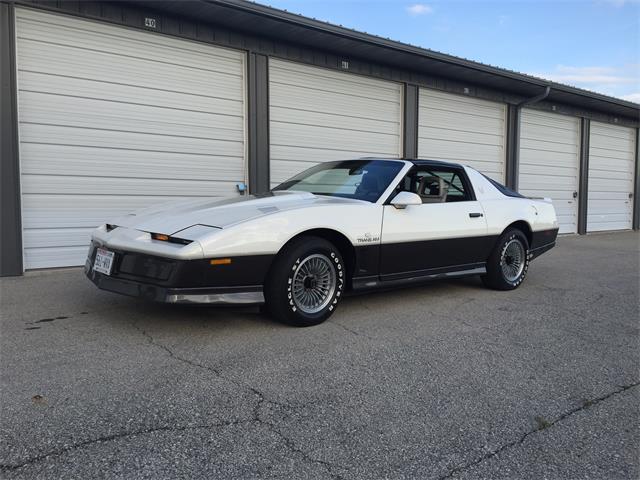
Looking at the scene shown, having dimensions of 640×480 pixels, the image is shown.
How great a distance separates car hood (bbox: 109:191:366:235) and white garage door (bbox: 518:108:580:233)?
9786mm

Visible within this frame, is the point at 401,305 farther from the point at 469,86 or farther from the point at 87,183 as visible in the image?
the point at 469,86

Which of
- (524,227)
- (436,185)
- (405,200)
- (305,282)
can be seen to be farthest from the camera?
(524,227)

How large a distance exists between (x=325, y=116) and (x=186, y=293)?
20.5 feet

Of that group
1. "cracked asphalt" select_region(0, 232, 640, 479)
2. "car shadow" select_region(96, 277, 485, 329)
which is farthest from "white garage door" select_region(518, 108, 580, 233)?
"car shadow" select_region(96, 277, 485, 329)

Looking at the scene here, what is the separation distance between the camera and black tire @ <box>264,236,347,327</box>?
153 inches

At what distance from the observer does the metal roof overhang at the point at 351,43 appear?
23.6ft

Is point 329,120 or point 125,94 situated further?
point 329,120

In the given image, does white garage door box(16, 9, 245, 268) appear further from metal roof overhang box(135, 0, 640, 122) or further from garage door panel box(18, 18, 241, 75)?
metal roof overhang box(135, 0, 640, 122)

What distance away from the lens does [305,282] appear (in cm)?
409

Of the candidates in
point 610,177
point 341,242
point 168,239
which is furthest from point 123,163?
point 610,177

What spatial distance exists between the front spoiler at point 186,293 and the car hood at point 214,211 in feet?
1.38

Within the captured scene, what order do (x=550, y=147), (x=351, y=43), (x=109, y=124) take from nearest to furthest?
1. (x=109, y=124)
2. (x=351, y=43)
3. (x=550, y=147)

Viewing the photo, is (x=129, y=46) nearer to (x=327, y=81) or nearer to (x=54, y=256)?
(x=54, y=256)

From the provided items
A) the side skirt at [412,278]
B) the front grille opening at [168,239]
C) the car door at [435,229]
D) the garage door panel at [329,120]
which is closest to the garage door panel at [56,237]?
the garage door panel at [329,120]
